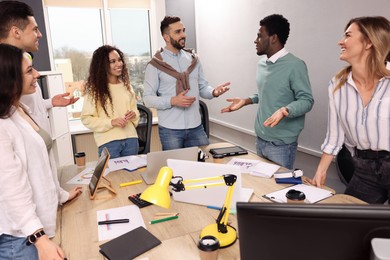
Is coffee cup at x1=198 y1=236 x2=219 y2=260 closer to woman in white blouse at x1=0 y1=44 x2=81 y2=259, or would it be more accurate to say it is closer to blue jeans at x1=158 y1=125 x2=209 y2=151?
woman in white blouse at x1=0 y1=44 x2=81 y2=259

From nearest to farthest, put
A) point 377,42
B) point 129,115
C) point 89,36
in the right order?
point 377,42
point 129,115
point 89,36

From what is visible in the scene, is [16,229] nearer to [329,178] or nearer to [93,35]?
[329,178]

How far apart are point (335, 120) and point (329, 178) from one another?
123 cm

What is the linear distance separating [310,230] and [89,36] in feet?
14.8

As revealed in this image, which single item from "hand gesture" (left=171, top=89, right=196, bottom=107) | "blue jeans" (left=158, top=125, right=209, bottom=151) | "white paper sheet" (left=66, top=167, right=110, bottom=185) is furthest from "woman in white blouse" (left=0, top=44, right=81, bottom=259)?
"blue jeans" (left=158, top=125, right=209, bottom=151)

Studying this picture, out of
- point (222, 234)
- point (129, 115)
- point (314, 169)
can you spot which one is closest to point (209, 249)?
point (222, 234)

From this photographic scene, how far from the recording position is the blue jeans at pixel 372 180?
1.63 meters

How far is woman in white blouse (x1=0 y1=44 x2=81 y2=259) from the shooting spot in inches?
45.6

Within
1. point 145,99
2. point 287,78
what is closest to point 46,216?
point 145,99

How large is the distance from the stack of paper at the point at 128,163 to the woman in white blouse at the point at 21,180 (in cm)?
78

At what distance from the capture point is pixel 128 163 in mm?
2225

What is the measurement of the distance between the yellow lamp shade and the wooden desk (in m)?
0.26

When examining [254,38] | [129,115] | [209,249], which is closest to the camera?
[209,249]

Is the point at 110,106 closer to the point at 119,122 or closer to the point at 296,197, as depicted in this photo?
the point at 119,122
